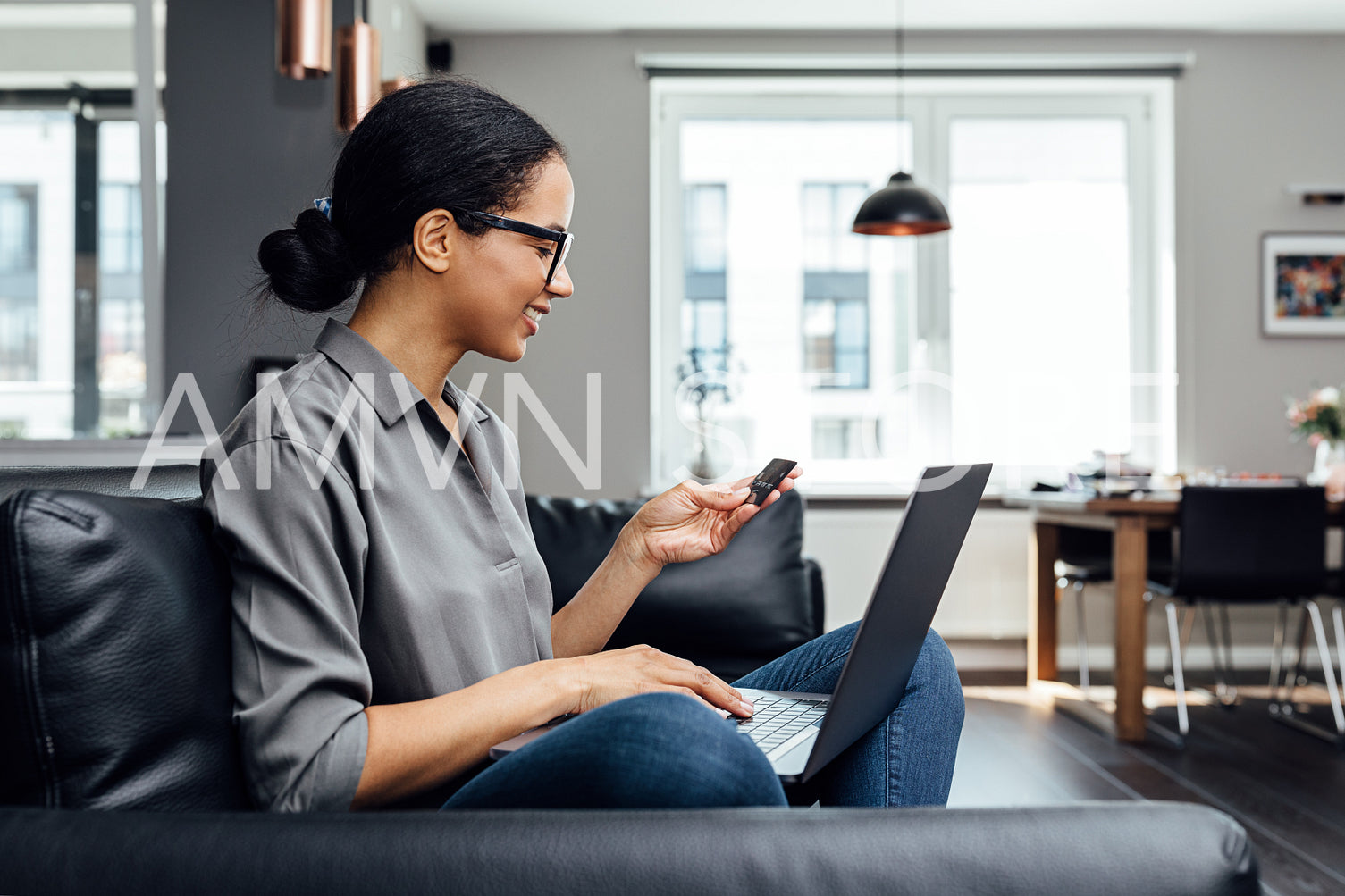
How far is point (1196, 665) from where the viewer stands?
4.43 m

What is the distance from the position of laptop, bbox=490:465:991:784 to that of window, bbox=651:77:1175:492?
3709mm

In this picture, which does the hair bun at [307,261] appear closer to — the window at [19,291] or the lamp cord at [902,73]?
the window at [19,291]

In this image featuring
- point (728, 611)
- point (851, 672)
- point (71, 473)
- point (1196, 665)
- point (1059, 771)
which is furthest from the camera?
point (1196, 665)

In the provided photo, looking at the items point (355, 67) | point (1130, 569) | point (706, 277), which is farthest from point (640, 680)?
point (706, 277)

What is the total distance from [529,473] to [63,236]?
2.06 m

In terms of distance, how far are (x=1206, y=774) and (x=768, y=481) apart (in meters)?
2.36

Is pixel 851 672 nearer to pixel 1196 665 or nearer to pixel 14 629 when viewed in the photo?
pixel 14 629

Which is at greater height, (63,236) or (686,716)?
(63,236)

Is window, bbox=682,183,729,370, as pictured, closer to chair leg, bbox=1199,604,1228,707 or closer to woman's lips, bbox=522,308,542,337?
chair leg, bbox=1199,604,1228,707

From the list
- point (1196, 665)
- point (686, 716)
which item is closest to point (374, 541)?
point (686, 716)

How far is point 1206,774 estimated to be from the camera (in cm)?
281

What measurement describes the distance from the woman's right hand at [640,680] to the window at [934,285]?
3748mm

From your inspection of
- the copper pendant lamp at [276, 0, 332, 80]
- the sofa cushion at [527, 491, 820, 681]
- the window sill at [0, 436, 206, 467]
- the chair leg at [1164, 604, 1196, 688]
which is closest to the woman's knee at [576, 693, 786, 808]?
the sofa cushion at [527, 491, 820, 681]

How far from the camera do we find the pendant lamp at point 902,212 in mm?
3447
